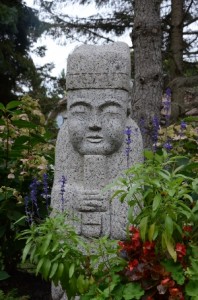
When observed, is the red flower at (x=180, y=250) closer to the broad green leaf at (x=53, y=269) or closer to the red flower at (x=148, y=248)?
the red flower at (x=148, y=248)

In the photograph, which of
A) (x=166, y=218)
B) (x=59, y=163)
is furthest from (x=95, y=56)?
(x=166, y=218)

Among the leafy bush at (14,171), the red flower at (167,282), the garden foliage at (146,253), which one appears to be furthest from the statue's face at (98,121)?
the red flower at (167,282)

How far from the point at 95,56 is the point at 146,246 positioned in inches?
64.5

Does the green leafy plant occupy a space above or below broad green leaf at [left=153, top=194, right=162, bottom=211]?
below

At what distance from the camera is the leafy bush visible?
4.04m

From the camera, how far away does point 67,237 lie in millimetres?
2758

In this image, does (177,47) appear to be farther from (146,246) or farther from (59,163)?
(146,246)

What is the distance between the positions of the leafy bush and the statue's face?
0.56 meters

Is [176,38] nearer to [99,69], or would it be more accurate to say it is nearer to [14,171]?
[14,171]

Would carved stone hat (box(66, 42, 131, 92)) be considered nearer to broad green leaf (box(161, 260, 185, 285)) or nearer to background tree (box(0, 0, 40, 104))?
broad green leaf (box(161, 260, 185, 285))

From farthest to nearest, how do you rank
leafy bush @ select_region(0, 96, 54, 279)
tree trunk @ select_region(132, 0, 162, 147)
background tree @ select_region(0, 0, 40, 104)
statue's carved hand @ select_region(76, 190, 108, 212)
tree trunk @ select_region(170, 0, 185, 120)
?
background tree @ select_region(0, 0, 40, 104)
tree trunk @ select_region(170, 0, 185, 120)
tree trunk @ select_region(132, 0, 162, 147)
leafy bush @ select_region(0, 96, 54, 279)
statue's carved hand @ select_region(76, 190, 108, 212)

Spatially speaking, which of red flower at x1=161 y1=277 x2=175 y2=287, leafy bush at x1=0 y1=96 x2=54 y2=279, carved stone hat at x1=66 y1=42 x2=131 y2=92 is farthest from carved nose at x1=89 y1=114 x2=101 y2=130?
red flower at x1=161 y1=277 x2=175 y2=287

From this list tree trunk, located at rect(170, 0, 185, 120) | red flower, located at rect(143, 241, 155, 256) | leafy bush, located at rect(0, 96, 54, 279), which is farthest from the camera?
tree trunk, located at rect(170, 0, 185, 120)

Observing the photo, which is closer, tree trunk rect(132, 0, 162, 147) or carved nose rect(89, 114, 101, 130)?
carved nose rect(89, 114, 101, 130)
